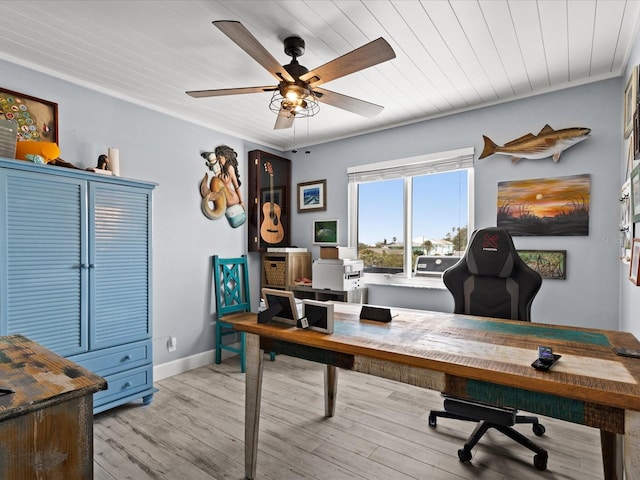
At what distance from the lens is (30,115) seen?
249 cm

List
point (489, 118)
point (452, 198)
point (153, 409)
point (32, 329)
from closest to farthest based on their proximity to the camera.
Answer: point (32, 329), point (153, 409), point (489, 118), point (452, 198)

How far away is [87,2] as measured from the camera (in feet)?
6.07

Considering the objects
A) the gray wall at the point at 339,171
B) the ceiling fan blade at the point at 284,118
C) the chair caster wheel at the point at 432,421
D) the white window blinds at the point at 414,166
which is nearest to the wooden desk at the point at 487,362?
the chair caster wheel at the point at 432,421

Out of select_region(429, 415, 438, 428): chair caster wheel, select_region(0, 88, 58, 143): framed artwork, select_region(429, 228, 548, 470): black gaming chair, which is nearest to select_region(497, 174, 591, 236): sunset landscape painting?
select_region(429, 228, 548, 470): black gaming chair

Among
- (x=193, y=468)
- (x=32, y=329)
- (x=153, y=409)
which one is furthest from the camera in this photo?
(x=153, y=409)

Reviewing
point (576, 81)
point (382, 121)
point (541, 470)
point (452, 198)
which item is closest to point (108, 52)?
point (382, 121)

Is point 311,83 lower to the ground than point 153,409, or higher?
higher

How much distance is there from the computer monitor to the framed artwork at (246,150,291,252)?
2.35 metres

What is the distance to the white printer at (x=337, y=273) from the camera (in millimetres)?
3578

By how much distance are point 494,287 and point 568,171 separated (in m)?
1.35

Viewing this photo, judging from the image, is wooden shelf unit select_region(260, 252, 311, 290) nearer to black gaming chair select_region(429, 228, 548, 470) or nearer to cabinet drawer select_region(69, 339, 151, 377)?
cabinet drawer select_region(69, 339, 151, 377)

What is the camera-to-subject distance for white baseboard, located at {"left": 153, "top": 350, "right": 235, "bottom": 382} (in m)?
3.27

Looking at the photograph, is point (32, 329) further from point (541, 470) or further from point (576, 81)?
point (576, 81)

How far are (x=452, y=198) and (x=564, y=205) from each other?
92 cm
